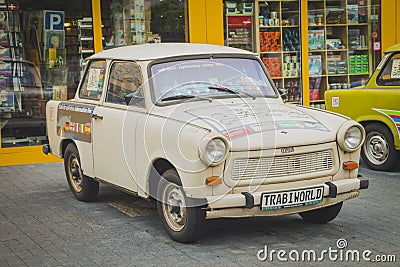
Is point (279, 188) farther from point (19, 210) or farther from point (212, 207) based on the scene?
point (19, 210)

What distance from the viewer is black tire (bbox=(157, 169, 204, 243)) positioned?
6.62 m

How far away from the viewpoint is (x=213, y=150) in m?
6.42

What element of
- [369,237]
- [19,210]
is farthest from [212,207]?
[19,210]

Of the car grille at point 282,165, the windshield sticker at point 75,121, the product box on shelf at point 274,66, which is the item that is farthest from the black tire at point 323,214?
the product box on shelf at point 274,66

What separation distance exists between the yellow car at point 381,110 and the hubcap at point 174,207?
4.49 metres

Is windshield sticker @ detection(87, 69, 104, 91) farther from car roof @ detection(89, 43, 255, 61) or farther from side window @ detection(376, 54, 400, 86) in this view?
side window @ detection(376, 54, 400, 86)

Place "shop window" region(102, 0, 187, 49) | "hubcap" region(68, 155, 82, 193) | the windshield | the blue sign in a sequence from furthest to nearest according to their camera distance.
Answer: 1. "shop window" region(102, 0, 187, 49)
2. the blue sign
3. "hubcap" region(68, 155, 82, 193)
4. the windshield

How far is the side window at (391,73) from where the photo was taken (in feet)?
34.2

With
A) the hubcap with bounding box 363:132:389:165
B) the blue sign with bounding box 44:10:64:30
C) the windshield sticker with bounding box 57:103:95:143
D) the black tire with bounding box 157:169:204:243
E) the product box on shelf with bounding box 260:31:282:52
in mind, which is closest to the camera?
the black tire with bounding box 157:169:204:243

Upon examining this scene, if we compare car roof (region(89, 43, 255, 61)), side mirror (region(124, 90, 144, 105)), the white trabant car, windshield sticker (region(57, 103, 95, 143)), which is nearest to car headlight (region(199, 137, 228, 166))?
the white trabant car

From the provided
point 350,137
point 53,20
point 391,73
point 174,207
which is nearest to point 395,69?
point 391,73

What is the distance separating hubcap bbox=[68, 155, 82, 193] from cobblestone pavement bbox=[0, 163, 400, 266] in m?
0.19

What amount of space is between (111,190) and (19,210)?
1.38 m

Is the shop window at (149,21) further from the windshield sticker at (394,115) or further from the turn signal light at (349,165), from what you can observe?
the turn signal light at (349,165)
